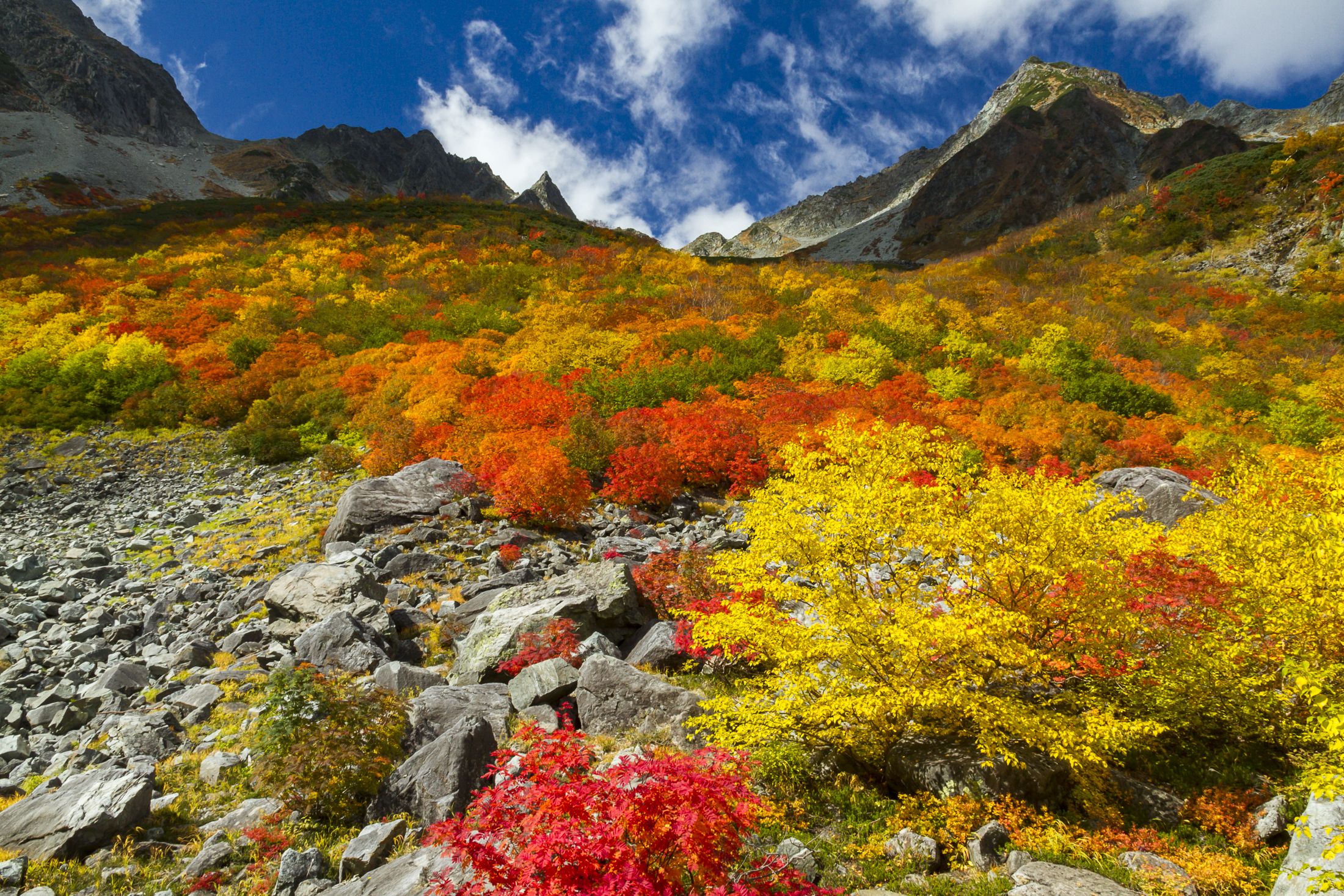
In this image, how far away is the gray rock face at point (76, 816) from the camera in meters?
4.83

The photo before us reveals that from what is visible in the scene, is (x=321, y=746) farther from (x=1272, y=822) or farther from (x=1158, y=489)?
(x=1158, y=489)

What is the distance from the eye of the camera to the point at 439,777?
17.5 feet

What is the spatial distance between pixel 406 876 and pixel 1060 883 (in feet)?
15.1

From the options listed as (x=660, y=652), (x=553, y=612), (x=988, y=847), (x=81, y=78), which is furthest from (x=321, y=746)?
(x=81, y=78)

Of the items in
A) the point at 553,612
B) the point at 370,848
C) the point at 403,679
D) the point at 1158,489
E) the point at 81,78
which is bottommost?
the point at 370,848

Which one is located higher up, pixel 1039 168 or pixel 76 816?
pixel 1039 168

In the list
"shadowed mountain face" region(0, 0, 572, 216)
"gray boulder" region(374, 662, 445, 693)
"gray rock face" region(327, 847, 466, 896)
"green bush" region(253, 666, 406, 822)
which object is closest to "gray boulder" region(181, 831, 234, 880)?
"green bush" region(253, 666, 406, 822)

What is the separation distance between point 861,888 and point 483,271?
33.3m

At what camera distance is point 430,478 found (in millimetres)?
13773

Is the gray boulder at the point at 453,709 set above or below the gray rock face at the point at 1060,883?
below

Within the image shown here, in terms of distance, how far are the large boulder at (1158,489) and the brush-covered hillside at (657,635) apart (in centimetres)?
13

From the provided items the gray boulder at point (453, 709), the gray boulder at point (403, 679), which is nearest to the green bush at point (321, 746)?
the gray boulder at point (453, 709)

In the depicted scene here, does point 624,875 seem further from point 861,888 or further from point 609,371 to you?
point 609,371

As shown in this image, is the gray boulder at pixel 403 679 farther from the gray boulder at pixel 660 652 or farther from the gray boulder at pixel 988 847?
the gray boulder at pixel 988 847
